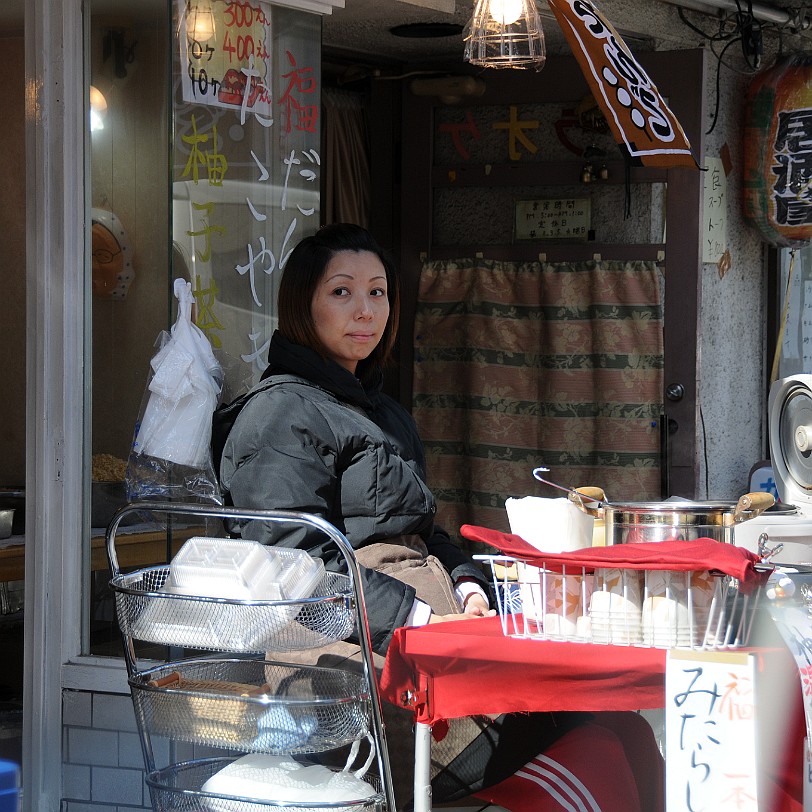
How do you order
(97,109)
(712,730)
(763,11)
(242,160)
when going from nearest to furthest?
(712,730) → (97,109) → (242,160) → (763,11)

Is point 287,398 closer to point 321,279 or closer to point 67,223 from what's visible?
point 321,279

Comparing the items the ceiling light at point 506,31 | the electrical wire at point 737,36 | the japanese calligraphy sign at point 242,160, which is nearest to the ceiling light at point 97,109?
the japanese calligraphy sign at point 242,160

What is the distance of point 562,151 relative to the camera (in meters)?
5.78

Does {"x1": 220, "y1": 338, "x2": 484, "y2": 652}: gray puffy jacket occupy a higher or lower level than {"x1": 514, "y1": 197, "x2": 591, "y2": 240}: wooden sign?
lower

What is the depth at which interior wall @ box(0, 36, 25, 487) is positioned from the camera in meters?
6.03

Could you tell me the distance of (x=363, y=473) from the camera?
9.71 feet

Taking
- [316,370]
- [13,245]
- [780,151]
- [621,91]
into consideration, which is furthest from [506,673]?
[13,245]

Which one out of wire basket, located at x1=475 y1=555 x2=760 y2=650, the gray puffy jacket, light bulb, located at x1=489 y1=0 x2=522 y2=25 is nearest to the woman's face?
the gray puffy jacket

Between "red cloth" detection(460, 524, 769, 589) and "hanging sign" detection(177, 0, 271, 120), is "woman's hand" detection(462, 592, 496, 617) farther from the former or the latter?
"hanging sign" detection(177, 0, 271, 120)

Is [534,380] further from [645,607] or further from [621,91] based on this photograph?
[645,607]

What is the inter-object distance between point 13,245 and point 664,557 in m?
5.01

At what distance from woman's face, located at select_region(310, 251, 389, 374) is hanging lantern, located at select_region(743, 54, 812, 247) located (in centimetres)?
311

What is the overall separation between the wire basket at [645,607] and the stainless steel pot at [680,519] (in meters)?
0.12

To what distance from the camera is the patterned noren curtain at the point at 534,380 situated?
559 centimetres
